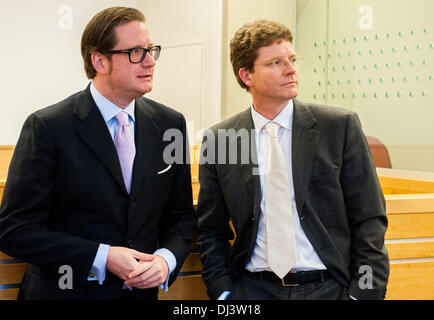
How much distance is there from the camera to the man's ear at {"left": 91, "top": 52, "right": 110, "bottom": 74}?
2.04 metres

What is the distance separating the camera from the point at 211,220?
224 centimetres

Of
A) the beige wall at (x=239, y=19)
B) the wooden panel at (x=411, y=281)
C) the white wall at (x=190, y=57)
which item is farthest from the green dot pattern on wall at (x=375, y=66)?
the wooden panel at (x=411, y=281)

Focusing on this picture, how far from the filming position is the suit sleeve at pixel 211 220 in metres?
2.17

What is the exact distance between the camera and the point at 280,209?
81.1 inches

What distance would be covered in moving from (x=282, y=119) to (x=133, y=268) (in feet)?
2.85

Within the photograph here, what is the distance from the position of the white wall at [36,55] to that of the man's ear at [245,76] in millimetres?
6181

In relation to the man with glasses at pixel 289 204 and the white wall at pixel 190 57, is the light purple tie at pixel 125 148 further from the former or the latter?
the white wall at pixel 190 57

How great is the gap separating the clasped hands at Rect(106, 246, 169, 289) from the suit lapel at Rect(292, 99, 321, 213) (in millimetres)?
598

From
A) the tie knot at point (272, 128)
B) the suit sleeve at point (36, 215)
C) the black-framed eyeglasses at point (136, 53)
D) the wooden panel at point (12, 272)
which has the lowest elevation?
the wooden panel at point (12, 272)

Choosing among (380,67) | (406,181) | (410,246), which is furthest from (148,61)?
(380,67)

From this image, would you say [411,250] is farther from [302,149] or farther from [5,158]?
[5,158]

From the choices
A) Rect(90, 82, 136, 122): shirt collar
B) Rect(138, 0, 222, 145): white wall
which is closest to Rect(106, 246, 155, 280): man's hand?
Rect(90, 82, 136, 122): shirt collar
